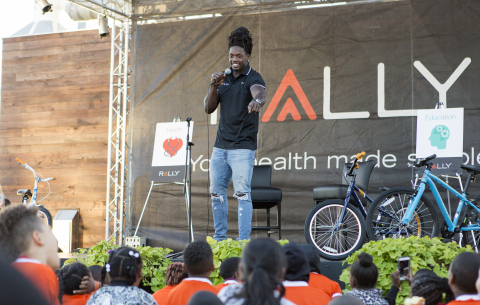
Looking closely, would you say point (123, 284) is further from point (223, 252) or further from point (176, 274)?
point (223, 252)

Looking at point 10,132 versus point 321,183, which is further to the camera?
point 10,132

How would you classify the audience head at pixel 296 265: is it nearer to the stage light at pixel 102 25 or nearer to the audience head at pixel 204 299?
the audience head at pixel 204 299

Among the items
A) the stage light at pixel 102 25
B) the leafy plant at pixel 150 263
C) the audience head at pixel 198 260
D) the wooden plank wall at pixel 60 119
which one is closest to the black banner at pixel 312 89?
the stage light at pixel 102 25

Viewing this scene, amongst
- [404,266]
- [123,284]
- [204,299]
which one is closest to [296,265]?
[204,299]

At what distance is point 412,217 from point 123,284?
9.27ft

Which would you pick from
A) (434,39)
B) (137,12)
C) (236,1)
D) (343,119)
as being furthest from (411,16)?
(137,12)

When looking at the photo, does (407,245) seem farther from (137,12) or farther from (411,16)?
(137,12)

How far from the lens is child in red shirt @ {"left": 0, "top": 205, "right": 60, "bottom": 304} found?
1.26 meters

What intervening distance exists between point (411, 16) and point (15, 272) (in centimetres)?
576

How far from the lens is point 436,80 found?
5.66 m

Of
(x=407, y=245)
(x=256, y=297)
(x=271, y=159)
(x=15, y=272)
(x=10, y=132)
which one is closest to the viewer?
(x=15, y=272)

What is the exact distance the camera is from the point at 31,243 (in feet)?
4.17

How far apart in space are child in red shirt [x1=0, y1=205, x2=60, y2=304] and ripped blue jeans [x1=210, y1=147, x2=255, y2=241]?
239 centimetres

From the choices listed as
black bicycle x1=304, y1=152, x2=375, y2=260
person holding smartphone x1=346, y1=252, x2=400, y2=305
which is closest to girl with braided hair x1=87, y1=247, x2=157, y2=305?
person holding smartphone x1=346, y1=252, x2=400, y2=305
